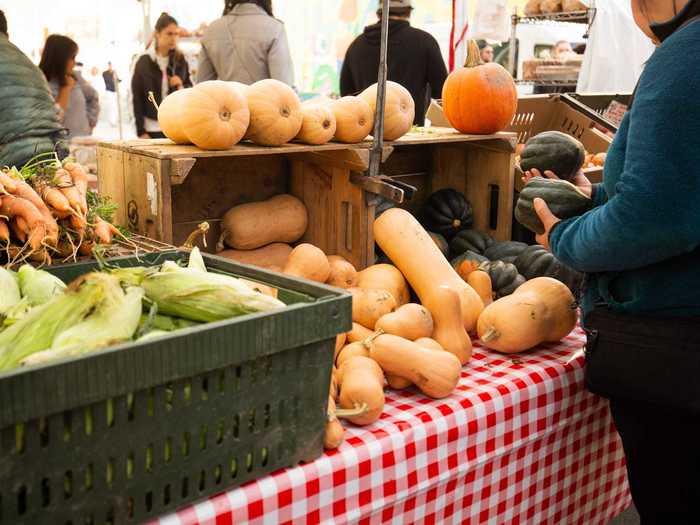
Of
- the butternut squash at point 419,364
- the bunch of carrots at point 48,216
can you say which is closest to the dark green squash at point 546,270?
the butternut squash at point 419,364

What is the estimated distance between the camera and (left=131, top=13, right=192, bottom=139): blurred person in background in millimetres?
5898

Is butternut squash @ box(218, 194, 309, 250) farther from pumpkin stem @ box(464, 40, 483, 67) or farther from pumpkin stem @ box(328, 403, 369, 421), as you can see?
pumpkin stem @ box(328, 403, 369, 421)

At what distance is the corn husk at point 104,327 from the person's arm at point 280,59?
407cm

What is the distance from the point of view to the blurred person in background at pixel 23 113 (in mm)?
2244

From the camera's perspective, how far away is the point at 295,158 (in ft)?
8.55

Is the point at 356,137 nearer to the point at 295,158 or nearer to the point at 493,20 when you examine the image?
the point at 295,158

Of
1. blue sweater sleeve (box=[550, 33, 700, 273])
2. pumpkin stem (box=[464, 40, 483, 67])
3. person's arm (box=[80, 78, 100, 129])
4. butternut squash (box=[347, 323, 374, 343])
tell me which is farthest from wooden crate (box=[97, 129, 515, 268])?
person's arm (box=[80, 78, 100, 129])

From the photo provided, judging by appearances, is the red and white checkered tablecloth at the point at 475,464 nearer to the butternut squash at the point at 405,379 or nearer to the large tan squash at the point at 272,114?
the butternut squash at the point at 405,379

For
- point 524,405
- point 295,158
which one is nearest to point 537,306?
point 524,405

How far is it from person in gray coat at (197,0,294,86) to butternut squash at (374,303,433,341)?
3489 millimetres

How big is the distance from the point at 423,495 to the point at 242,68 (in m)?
3.94

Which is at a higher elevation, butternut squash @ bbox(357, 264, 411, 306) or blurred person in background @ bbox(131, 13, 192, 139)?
blurred person in background @ bbox(131, 13, 192, 139)

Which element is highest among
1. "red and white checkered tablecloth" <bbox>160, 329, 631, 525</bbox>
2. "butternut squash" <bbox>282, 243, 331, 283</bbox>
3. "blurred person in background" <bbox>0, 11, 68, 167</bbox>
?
"blurred person in background" <bbox>0, 11, 68, 167</bbox>

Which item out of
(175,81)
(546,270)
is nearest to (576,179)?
(546,270)
